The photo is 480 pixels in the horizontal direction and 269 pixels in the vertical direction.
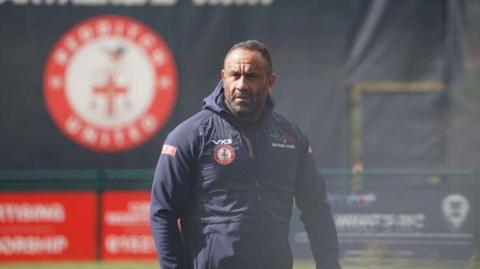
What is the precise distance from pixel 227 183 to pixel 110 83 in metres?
8.23

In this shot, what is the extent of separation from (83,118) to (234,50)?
8.41m

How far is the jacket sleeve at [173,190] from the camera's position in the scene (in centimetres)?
464

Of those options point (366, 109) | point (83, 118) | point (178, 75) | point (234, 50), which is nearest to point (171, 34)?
point (178, 75)

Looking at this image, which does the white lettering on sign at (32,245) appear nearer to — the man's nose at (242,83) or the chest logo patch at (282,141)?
the chest logo patch at (282,141)

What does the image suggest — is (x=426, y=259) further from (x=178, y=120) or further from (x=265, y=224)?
(x=265, y=224)

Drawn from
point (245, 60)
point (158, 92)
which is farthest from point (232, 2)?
point (245, 60)

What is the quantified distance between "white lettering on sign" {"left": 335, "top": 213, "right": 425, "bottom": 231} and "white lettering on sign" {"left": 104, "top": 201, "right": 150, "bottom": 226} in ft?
7.05

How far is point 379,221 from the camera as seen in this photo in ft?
37.8

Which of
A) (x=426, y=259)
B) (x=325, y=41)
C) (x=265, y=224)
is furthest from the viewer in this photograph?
(x=325, y=41)

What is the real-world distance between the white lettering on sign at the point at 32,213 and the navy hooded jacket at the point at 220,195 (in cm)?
782

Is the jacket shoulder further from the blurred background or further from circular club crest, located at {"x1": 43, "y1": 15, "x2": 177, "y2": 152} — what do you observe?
circular club crest, located at {"x1": 43, "y1": 15, "x2": 177, "y2": 152}

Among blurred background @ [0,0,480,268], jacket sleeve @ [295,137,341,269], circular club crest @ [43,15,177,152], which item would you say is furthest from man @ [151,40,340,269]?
circular club crest @ [43,15,177,152]

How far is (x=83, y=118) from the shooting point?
42.4 ft

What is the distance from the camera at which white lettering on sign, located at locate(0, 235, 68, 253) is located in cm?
1223
